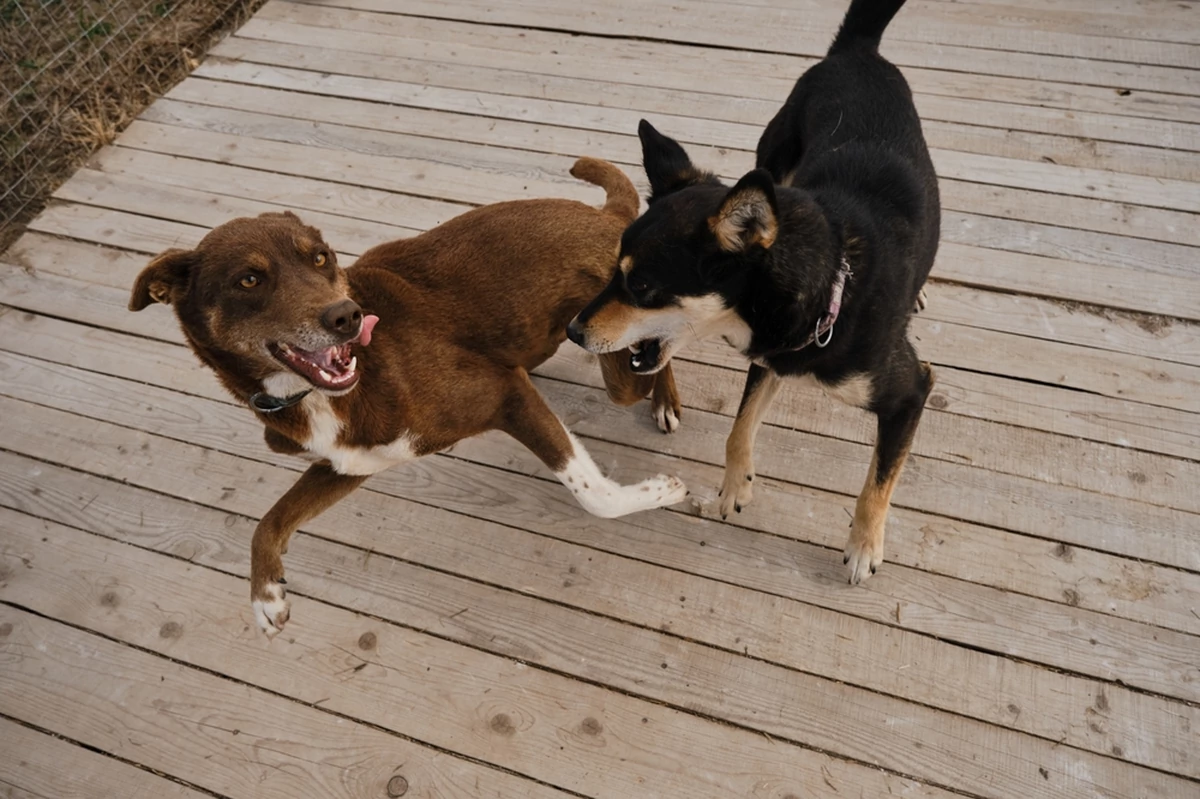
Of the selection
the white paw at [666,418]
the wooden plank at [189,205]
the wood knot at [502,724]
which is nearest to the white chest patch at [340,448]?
the wood knot at [502,724]

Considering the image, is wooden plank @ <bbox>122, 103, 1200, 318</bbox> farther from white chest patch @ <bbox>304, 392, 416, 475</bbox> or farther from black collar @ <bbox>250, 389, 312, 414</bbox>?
black collar @ <bbox>250, 389, 312, 414</bbox>

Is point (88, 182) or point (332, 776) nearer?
point (332, 776)

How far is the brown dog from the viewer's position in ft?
7.11

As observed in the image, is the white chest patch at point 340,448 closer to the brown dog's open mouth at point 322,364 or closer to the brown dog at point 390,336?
the brown dog at point 390,336

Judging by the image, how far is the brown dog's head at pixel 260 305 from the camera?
83.9 inches

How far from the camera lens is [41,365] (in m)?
3.67

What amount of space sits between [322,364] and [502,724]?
1198 mm

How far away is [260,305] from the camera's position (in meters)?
2.15

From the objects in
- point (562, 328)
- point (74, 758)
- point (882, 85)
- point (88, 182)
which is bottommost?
point (74, 758)

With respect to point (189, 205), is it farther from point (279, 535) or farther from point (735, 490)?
point (735, 490)

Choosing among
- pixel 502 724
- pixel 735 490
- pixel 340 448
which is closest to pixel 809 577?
pixel 735 490

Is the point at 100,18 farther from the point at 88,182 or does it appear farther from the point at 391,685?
the point at 391,685

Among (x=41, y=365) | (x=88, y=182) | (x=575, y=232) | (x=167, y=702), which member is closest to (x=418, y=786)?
(x=167, y=702)

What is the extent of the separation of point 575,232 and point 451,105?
7.48 ft
